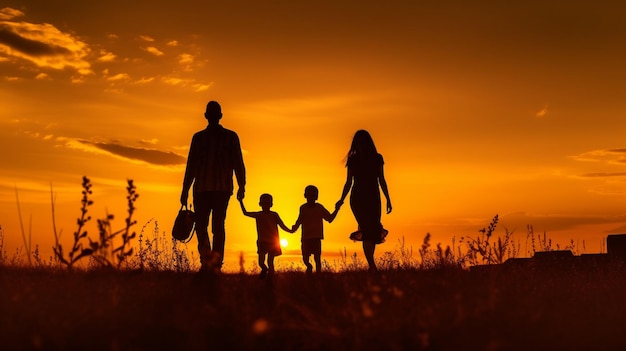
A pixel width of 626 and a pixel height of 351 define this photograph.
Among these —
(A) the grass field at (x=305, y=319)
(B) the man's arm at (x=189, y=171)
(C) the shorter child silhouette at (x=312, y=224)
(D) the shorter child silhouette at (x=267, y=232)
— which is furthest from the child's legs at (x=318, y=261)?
(A) the grass field at (x=305, y=319)

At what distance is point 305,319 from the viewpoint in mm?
6859

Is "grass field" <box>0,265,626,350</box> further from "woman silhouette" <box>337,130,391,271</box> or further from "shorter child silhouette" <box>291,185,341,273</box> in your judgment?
"shorter child silhouette" <box>291,185,341,273</box>

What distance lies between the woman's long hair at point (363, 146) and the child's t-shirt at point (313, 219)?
155cm

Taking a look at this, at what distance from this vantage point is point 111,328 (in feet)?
19.6

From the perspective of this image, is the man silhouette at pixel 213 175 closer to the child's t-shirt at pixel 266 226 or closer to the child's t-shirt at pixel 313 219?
the child's t-shirt at pixel 266 226

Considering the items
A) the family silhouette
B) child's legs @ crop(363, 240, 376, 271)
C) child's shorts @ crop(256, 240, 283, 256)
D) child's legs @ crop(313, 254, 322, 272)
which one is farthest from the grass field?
child's legs @ crop(313, 254, 322, 272)

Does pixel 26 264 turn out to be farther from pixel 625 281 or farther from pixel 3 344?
pixel 625 281

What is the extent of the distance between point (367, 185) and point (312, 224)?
156cm

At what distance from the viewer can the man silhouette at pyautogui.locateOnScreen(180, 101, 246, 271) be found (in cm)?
1048

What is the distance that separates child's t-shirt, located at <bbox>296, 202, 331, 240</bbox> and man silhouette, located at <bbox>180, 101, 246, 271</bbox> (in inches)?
111

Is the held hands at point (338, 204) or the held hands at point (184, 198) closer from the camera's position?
the held hands at point (184, 198)

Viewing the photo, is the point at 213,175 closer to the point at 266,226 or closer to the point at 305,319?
the point at 266,226

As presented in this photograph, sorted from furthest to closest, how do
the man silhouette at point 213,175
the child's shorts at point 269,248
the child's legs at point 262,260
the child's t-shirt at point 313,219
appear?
the child's t-shirt at point 313,219 → the child's shorts at point 269,248 → the child's legs at point 262,260 → the man silhouette at point 213,175

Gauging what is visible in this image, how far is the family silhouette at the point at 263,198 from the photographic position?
10.5 meters
